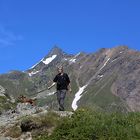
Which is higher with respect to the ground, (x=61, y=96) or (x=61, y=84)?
(x=61, y=84)

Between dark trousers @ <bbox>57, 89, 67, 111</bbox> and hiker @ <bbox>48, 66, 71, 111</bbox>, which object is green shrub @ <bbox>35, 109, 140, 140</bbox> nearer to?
dark trousers @ <bbox>57, 89, 67, 111</bbox>

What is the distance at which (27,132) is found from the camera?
22.1m

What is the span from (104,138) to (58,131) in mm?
2425

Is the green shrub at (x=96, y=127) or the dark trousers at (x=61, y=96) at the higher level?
the dark trousers at (x=61, y=96)

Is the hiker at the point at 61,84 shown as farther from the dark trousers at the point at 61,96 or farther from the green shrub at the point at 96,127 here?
the green shrub at the point at 96,127

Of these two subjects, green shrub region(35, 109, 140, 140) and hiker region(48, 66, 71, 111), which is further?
hiker region(48, 66, 71, 111)

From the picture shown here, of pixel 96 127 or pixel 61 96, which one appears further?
pixel 61 96

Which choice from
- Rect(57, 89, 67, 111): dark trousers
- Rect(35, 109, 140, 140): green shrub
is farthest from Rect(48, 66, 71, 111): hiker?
Rect(35, 109, 140, 140): green shrub

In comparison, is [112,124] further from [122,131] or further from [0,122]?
[0,122]

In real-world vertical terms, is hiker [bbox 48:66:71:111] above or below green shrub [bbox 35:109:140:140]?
above

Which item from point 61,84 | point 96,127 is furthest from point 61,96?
point 96,127

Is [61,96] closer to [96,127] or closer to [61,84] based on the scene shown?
[61,84]

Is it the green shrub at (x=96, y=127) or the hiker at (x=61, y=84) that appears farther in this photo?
the hiker at (x=61, y=84)

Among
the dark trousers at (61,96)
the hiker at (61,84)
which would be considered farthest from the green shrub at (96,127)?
the hiker at (61,84)
